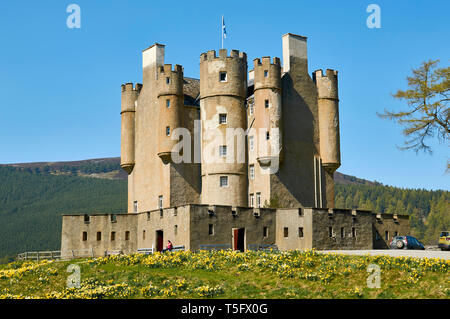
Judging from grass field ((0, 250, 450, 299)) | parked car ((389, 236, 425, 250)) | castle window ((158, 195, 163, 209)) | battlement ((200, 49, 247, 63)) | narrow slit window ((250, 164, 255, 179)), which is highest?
battlement ((200, 49, 247, 63))

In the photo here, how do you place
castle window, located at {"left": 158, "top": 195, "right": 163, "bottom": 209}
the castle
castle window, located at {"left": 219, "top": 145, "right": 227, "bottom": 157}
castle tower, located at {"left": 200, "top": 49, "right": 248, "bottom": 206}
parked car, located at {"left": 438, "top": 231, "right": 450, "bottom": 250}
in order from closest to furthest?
parked car, located at {"left": 438, "top": 231, "right": 450, "bottom": 250}
the castle
castle tower, located at {"left": 200, "top": 49, "right": 248, "bottom": 206}
castle window, located at {"left": 219, "top": 145, "right": 227, "bottom": 157}
castle window, located at {"left": 158, "top": 195, "right": 163, "bottom": 209}

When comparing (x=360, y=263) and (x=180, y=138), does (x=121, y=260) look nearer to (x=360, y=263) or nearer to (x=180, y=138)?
(x=360, y=263)

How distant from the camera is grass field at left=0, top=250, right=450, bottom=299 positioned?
28.7m

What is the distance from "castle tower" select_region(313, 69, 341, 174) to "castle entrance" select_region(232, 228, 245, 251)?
585 inches

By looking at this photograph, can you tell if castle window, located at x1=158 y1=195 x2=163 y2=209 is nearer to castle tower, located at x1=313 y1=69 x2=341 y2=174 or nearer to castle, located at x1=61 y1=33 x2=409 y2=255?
castle, located at x1=61 y1=33 x2=409 y2=255

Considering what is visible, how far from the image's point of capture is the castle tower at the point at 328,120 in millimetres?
62125

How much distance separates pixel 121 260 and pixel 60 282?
5.75 m

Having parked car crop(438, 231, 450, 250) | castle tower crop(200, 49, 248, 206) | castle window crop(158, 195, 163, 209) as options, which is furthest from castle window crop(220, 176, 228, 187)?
parked car crop(438, 231, 450, 250)

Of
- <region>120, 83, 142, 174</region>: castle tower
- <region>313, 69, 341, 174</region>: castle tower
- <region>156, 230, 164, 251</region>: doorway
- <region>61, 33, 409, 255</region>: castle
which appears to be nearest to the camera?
<region>156, 230, 164, 251</region>: doorway

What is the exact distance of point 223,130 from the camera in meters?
59.4

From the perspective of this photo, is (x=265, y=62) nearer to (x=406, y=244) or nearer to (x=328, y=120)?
(x=328, y=120)

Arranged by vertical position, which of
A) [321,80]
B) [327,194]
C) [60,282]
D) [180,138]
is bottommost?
[60,282]

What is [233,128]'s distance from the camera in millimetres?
59531
